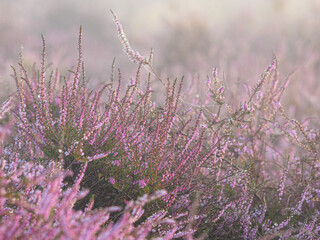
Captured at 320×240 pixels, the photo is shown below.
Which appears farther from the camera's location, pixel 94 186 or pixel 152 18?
pixel 152 18

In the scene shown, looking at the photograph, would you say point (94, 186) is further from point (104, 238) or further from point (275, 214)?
point (275, 214)

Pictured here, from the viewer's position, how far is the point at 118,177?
1.67 meters

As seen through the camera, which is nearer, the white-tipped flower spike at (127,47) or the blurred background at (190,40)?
the white-tipped flower spike at (127,47)

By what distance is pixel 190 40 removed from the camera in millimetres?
9078

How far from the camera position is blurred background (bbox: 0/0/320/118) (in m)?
6.01

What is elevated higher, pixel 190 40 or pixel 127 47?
pixel 190 40

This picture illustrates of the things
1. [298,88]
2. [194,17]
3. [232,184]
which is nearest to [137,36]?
[194,17]

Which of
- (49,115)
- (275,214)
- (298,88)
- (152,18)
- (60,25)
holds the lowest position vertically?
(49,115)

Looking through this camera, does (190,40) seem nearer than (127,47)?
No

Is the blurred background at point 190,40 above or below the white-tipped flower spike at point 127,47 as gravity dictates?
above

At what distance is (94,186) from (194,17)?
334 inches

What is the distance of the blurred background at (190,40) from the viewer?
6.01 meters

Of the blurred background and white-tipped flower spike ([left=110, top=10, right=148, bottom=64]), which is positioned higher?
the blurred background

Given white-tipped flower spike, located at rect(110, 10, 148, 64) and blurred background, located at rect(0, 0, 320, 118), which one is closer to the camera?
white-tipped flower spike, located at rect(110, 10, 148, 64)
